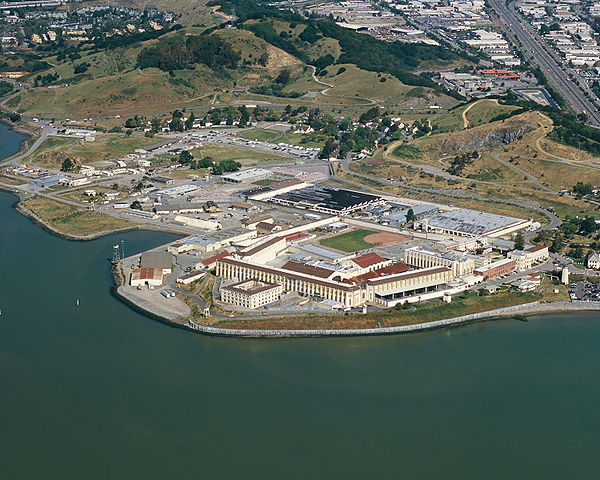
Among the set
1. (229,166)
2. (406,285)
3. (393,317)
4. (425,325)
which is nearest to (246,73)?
(229,166)

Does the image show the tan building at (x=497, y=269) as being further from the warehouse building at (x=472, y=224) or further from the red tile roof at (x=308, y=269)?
the red tile roof at (x=308, y=269)

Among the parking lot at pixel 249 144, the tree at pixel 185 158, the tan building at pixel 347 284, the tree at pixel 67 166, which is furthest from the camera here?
the parking lot at pixel 249 144

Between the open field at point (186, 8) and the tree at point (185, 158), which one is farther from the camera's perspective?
the open field at point (186, 8)

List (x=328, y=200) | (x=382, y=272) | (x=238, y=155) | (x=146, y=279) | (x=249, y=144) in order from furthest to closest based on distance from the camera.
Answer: (x=249, y=144) < (x=238, y=155) < (x=328, y=200) < (x=382, y=272) < (x=146, y=279)

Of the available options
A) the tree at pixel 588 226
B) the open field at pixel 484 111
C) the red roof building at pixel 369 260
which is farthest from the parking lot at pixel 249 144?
the red roof building at pixel 369 260

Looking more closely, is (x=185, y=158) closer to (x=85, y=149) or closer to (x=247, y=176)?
(x=247, y=176)

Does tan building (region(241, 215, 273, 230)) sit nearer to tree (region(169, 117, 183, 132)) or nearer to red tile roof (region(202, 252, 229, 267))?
red tile roof (region(202, 252, 229, 267))
